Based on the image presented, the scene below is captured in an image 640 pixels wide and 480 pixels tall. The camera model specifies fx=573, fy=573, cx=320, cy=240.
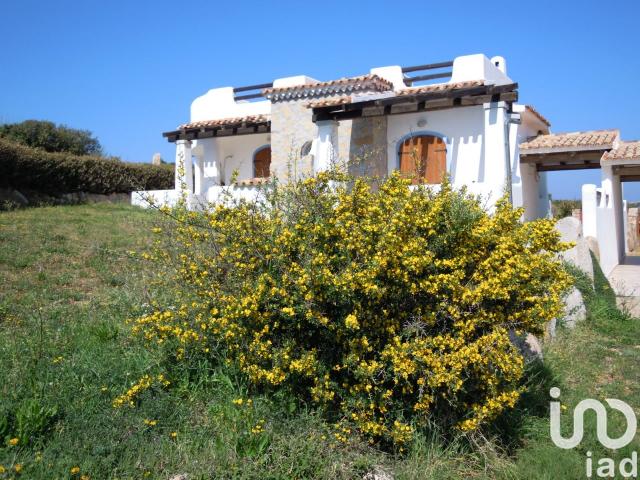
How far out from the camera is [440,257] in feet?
14.8

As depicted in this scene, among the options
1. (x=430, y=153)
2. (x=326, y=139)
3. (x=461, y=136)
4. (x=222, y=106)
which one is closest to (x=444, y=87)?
(x=461, y=136)

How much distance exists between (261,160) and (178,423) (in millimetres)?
14025

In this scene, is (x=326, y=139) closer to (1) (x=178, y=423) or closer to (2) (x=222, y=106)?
(2) (x=222, y=106)

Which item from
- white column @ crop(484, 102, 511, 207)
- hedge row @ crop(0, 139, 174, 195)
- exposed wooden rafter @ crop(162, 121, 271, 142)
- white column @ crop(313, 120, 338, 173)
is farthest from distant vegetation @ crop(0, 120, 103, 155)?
white column @ crop(484, 102, 511, 207)

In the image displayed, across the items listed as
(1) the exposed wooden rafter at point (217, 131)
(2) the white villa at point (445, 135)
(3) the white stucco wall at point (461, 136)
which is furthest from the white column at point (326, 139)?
(1) the exposed wooden rafter at point (217, 131)

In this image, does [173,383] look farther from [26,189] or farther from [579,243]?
[26,189]

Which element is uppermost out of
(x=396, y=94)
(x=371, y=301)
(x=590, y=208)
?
(x=396, y=94)

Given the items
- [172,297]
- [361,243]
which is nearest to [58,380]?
[172,297]

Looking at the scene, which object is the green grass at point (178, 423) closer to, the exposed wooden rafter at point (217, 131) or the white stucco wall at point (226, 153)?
the exposed wooden rafter at point (217, 131)

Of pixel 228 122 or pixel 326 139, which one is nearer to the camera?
pixel 326 139

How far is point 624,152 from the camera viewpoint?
13414 millimetres

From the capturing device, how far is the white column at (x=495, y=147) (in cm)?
1201

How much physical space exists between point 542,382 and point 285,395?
8.75ft

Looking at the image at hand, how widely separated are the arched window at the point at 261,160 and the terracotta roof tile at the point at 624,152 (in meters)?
9.19
